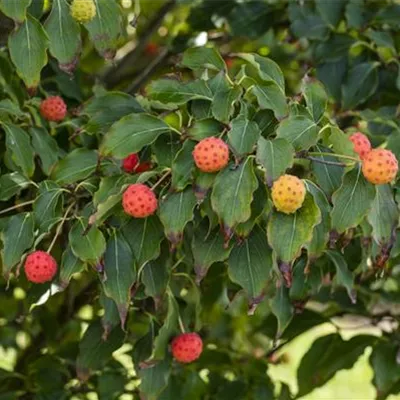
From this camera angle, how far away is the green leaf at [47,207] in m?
1.58

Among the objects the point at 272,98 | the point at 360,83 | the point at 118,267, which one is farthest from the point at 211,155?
the point at 360,83

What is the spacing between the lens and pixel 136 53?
9.30 feet

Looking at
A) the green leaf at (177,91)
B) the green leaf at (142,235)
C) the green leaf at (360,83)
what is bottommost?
the green leaf at (360,83)

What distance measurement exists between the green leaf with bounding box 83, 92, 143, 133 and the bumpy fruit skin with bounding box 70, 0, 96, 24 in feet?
0.54

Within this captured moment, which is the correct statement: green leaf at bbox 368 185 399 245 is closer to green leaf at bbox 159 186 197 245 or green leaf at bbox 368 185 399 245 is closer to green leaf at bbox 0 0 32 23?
green leaf at bbox 159 186 197 245

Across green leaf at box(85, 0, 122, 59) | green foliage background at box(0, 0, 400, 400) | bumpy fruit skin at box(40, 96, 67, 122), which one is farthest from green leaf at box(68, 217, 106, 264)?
bumpy fruit skin at box(40, 96, 67, 122)

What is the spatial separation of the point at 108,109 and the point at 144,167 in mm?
129

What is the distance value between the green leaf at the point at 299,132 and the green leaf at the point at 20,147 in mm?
496

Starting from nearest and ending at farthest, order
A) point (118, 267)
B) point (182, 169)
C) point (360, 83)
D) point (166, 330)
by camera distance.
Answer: point (182, 169)
point (118, 267)
point (166, 330)
point (360, 83)

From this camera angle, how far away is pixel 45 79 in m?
2.18

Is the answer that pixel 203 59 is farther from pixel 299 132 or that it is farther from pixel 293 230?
pixel 293 230

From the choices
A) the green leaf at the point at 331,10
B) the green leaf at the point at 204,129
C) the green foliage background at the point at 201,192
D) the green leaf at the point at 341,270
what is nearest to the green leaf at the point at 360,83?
the green foliage background at the point at 201,192

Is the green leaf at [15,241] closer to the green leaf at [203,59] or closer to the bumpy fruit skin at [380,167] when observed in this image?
the green leaf at [203,59]

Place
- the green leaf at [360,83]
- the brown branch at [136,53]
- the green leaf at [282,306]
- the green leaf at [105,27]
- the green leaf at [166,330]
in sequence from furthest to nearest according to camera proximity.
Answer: the brown branch at [136,53] → the green leaf at [360,83] → the green leaf at [282,306] → the green leaf at [166,330] → the green leaf at [105,27]
